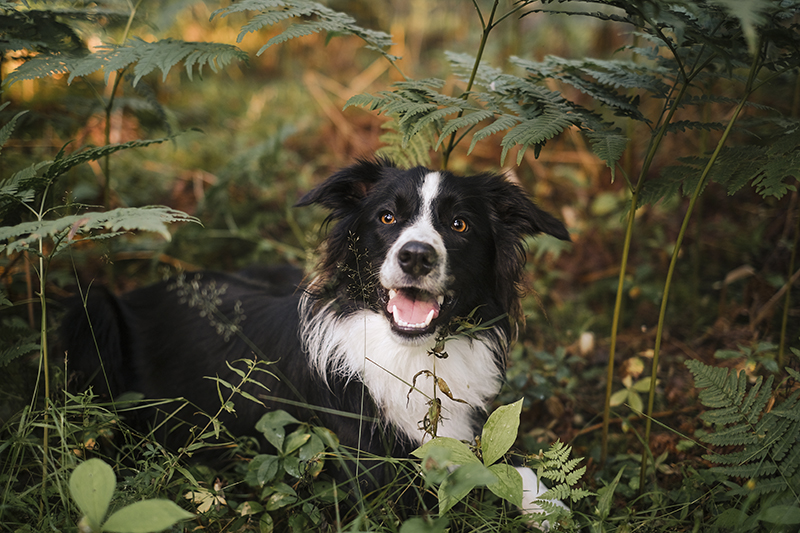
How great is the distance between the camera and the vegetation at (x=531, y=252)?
1.94 meters

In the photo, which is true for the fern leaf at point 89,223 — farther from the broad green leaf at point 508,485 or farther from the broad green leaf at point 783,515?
the broad green leaf at point 783,515

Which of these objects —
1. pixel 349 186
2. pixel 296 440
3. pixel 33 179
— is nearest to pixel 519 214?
pixel 349 186

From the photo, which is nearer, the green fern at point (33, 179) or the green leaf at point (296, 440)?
the green fern at point (33, 179)

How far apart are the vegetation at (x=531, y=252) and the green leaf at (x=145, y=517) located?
13 mm

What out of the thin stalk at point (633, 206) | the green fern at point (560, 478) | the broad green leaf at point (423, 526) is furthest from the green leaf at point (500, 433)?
the thin stalk at point (633, 206)

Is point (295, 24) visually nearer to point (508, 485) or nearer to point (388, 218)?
point (388, 218)

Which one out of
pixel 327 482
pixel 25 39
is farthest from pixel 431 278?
pixel 25 39

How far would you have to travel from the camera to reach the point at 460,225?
254 centimetres

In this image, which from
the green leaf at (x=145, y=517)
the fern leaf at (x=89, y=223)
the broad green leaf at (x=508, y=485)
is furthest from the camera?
the broad green leaf at (x=508, y=485)

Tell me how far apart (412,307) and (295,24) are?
55.1 inches

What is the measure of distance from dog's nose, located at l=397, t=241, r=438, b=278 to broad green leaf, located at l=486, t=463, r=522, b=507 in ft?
2.81

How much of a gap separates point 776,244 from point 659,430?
190 centimetres

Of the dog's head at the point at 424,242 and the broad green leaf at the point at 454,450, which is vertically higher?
the dog's head at the point at 424,242

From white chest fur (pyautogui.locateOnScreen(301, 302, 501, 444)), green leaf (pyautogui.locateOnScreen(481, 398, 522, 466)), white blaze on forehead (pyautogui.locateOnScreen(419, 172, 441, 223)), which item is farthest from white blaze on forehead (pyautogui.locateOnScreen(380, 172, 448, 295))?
green leaf (pyautogui.locateOnScreen(481, 398, 522, 466))
